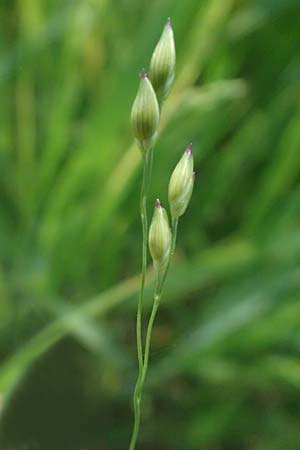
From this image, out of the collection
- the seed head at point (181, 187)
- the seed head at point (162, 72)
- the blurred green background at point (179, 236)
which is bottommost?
the seed head at point (181, 187)

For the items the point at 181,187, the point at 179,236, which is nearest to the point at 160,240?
the point at 181,187

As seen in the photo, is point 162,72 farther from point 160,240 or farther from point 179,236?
point 179,236

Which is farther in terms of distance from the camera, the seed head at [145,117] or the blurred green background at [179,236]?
the blurred green background at [179,236]

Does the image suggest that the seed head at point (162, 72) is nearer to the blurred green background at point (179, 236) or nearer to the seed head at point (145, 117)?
the seed head at point (145, 117)

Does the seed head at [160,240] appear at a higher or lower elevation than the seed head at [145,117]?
lower

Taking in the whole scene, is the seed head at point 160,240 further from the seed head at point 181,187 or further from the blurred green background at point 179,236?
→ the blurred green background at point 179,236

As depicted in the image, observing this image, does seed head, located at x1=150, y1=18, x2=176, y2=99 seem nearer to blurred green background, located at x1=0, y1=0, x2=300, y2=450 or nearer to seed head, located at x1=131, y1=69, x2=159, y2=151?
seed head, located at x1=131, y1=69, x2=159, y2=151

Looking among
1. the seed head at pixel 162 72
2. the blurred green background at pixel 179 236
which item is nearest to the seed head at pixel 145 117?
the seed head at pixel 162 72
